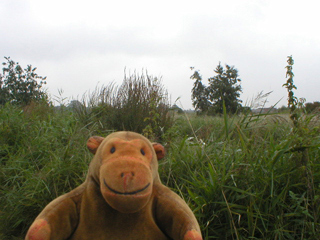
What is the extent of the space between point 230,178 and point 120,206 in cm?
152

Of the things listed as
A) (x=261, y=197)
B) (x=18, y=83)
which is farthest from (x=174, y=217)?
(x=18, y=83)

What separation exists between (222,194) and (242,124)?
0.97 meters

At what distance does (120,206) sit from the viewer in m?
1.45

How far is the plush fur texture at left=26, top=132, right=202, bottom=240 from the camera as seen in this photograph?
1.45 metres

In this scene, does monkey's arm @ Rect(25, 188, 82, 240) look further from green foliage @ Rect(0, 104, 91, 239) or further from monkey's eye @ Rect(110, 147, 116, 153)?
green foliage @ Rect(0, 104, 91, 239)

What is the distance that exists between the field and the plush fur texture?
2.68 ft

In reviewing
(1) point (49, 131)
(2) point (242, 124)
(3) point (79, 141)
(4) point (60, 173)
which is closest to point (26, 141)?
(1) point (49, 131)

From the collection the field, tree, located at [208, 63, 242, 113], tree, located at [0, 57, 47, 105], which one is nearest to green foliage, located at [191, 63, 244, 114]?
tree, located at [208, 63, 242, 113]

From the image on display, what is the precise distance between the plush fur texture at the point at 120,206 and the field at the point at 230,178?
32.2 inches

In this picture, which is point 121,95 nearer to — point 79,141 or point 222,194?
point 79,141

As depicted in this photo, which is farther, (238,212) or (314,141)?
(314,141)

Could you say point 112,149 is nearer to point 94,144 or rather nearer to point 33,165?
point 94,144

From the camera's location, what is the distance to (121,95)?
19.7 feet

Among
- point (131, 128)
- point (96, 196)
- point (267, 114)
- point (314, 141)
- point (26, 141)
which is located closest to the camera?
point (96, 196)
